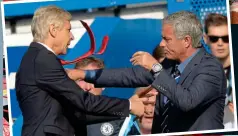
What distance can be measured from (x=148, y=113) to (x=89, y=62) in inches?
24.3

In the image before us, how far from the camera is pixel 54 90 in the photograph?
4.07 m

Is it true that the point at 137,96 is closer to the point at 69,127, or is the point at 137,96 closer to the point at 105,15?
the point at 69,127

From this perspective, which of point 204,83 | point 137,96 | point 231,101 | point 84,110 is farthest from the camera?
point 231,101

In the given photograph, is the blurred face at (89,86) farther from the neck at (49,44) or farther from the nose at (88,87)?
the neck at (49,44)

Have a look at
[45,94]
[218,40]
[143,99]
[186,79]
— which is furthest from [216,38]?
[45,94]

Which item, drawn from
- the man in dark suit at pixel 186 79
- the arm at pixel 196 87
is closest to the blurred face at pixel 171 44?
the man in dark suit at pixel 186 79

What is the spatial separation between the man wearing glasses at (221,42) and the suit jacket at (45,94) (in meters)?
1.39

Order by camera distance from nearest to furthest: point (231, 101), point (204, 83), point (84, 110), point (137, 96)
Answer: point (204, 83)
point (84, 110)
point (137, 96)
point (231, 101)

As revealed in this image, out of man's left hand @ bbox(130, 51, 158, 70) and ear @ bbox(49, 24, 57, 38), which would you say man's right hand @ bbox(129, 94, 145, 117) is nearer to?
man's left hand @ bbox(130, 51, 158, 70)

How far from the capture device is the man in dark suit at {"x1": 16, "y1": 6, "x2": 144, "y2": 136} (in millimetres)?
4039

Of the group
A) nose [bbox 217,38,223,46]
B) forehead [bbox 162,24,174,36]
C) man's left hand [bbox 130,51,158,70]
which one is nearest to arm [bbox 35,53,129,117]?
man's left hand [bbox 130,51,158,70]

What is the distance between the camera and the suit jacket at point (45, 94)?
13.2ft

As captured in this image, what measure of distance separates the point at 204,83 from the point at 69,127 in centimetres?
92

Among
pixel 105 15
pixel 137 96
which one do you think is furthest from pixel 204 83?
→ pixel 105 15
